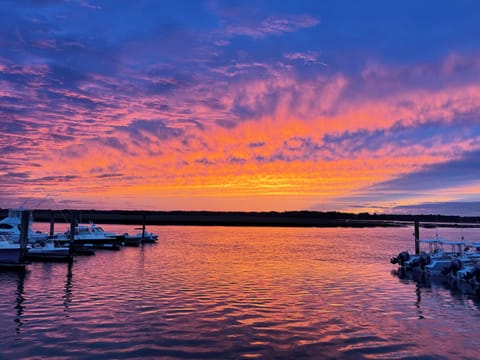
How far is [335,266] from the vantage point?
45.0 meters

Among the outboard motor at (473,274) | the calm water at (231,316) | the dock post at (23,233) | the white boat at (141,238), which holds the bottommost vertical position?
the calm water at (231,316)

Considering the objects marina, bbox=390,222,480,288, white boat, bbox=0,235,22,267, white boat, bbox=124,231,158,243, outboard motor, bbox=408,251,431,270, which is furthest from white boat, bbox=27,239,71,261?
outboard motor, bbox=408,251,431,270

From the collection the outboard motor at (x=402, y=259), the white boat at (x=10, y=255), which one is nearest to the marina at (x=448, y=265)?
the outboard motor at (x=402, y=259)

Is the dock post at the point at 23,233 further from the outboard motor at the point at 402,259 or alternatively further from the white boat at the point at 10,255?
the outboard motor at the point at 402,259

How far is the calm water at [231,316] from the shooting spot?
53.7 ft

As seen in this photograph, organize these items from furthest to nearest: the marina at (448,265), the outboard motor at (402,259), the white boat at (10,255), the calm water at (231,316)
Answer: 1. the outboard motor at (402,259)
2. the white boat at (10,255)
3. the marina at (448,265)
4. the calm water at (231,316)

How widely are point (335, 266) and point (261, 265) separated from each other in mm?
7698

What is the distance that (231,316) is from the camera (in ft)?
70.5

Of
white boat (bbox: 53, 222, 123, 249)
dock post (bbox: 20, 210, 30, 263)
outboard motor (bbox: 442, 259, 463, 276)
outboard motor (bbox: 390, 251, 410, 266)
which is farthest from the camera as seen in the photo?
white boat (bbox: 53, 222, 123, 249)

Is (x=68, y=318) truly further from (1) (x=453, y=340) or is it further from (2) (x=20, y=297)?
(1) (x=453, y=340)

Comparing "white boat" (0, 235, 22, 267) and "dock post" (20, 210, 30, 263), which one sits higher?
"dock post" (20, 210, 30, 263)

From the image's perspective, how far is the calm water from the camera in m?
16.4

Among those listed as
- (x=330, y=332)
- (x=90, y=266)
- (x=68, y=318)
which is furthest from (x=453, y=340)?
(x=90, y=266)

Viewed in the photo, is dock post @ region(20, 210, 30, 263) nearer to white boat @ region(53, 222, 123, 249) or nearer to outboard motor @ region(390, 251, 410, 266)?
white boat @ region(53, 222, 123, 249)
